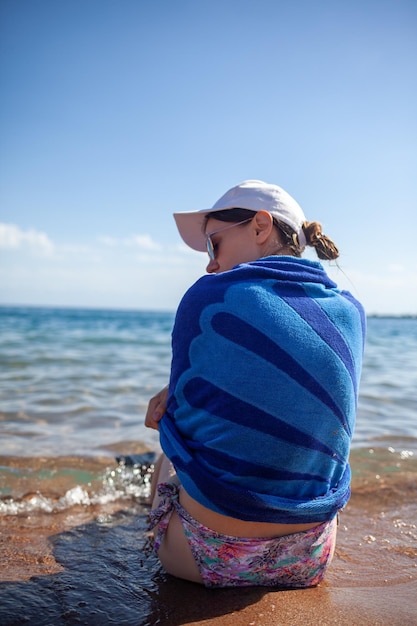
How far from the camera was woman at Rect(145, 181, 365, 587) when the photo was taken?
168cm

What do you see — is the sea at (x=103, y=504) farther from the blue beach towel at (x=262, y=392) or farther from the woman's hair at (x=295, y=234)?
the woman's hair at (x=295, y=234)

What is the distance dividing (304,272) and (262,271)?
0.54 ft

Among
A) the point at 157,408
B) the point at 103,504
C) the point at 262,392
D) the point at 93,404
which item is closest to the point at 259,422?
the point at 262,392

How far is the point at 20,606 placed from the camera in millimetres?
1856

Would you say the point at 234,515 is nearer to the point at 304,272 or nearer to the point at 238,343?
the point at 238,343

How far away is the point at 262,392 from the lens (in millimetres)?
1666

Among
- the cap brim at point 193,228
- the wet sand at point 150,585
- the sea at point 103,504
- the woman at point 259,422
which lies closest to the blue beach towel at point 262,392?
the woman at point 259,422

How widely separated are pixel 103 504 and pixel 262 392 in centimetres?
200

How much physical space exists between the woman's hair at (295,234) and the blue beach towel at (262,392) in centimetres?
31

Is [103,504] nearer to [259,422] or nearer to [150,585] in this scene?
[150,585]

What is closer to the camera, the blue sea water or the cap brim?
the cap brim

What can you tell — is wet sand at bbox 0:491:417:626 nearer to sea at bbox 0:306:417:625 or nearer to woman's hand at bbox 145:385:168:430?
sea at bbox 0:306:417:625

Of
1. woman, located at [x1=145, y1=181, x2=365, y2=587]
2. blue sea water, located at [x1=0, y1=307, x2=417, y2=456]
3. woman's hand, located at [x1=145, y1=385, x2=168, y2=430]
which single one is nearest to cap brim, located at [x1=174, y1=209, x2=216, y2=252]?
woman, located at [x1=145, y1=181, x2=365, y2=587]

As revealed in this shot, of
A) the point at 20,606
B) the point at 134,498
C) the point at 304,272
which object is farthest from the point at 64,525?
the point at 304,272
